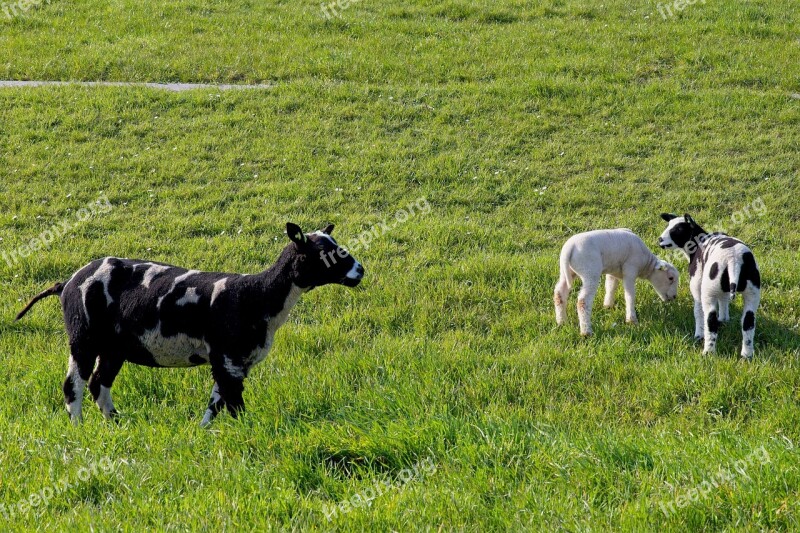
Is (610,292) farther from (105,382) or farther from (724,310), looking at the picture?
(105,382)

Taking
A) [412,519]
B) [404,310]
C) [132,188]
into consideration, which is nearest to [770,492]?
[412,519]

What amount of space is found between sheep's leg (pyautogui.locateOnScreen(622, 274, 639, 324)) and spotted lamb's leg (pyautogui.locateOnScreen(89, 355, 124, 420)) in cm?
509

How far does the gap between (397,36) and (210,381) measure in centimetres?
1419

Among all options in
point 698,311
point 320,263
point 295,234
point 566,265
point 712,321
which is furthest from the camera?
point 566,265

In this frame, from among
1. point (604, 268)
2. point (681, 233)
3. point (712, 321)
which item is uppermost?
point (681, 233)

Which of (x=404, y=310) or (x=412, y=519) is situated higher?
(x=412, y=519)

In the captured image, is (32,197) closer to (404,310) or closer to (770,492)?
(404,310)

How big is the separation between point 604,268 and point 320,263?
3805mm

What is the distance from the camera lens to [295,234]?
616 cm

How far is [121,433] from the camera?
6074 mm

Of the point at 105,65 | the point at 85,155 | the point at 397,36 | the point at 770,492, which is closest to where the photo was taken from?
the point at 770,492

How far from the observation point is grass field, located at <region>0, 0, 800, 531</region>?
5176 mm

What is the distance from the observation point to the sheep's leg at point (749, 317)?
788 cm

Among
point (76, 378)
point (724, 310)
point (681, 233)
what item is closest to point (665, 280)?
point (681, 233)
